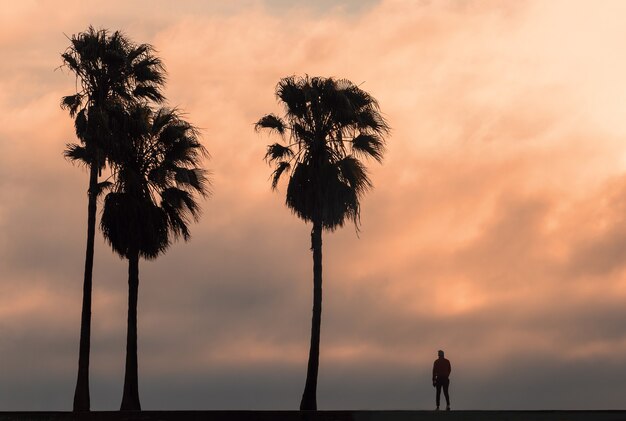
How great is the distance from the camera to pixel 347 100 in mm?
51562

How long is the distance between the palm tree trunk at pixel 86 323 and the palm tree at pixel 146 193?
1.14 meters

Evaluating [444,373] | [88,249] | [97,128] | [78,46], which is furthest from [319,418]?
[78,46]

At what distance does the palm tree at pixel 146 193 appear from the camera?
168ft

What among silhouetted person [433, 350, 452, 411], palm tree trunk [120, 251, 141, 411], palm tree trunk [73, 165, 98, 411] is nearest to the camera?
silhouetted person [433, 350, 452, 411]

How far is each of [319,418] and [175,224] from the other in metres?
15.3

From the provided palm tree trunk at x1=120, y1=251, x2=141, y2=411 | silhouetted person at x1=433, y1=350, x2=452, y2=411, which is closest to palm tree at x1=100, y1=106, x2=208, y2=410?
palm tree trunk at x1=120, y1=251, x2=141, y2=411

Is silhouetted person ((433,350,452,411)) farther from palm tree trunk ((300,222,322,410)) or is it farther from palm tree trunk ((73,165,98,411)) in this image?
palm tree trunk ((73,165,98,411))

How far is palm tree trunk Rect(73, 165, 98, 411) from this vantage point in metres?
Result: 48.8

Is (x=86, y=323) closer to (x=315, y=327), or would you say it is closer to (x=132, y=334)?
(x=132, y=334)

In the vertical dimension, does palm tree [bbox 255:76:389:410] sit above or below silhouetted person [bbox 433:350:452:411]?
above

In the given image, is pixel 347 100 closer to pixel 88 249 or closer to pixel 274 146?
pixel 274 146

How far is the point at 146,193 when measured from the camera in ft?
171

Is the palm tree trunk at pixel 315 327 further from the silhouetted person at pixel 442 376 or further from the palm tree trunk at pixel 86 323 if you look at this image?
the palm tree trunk at pixel 86 323

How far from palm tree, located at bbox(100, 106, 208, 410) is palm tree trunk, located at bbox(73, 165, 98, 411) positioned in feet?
3.75
